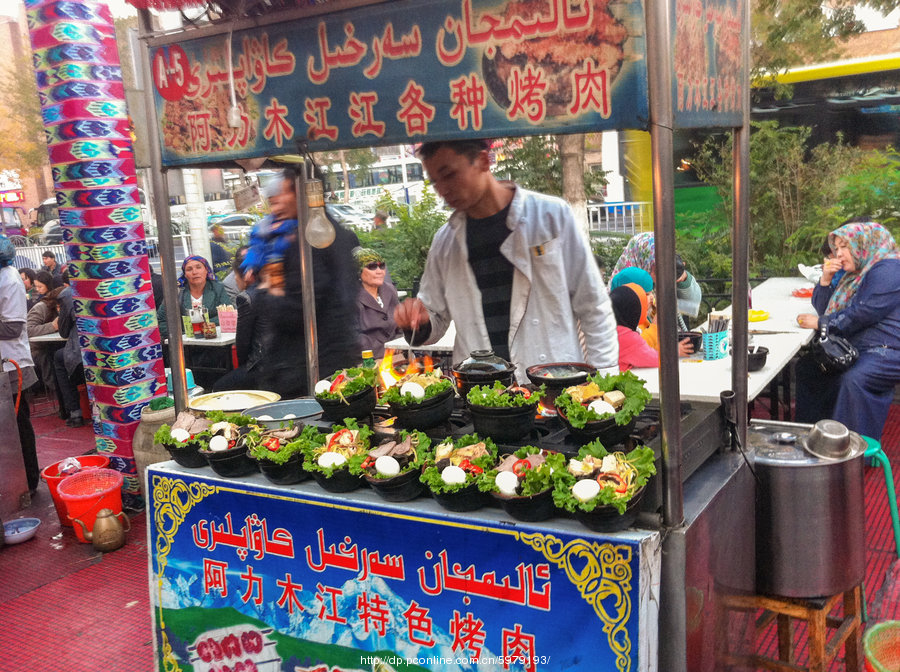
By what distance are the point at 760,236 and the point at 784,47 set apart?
8.50ft

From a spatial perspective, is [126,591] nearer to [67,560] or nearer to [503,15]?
[67,560]

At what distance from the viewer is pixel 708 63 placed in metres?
2.23

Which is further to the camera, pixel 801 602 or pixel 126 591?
pixel 126 591

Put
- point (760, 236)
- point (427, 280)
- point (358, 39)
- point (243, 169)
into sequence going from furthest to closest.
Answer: point (760, 236), point (427, 280), point (243, 169), point (358, 39)

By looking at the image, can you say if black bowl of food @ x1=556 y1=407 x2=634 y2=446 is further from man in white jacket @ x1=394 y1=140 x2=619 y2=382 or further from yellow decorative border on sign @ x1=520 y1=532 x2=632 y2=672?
man in white jacket @ x1=394 y1=140 x2=619 y2=382

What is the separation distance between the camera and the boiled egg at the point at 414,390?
2.57 meters

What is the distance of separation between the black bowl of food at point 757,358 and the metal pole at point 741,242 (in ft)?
5.72

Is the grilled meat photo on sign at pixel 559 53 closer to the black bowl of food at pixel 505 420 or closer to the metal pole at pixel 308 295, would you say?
the black bowl of food at pixel 505 420

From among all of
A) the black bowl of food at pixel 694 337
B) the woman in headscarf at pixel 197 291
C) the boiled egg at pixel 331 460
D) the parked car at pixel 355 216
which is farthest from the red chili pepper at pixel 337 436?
the parked car at pixel 355 216

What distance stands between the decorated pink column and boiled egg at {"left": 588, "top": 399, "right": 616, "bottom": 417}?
3889mm

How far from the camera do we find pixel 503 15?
80.4 inches

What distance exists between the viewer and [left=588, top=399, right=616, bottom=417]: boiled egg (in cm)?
219

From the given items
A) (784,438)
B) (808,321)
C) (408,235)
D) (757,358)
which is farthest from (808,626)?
(408,235)

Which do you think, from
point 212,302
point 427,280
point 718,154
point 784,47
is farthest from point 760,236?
point 427,280
